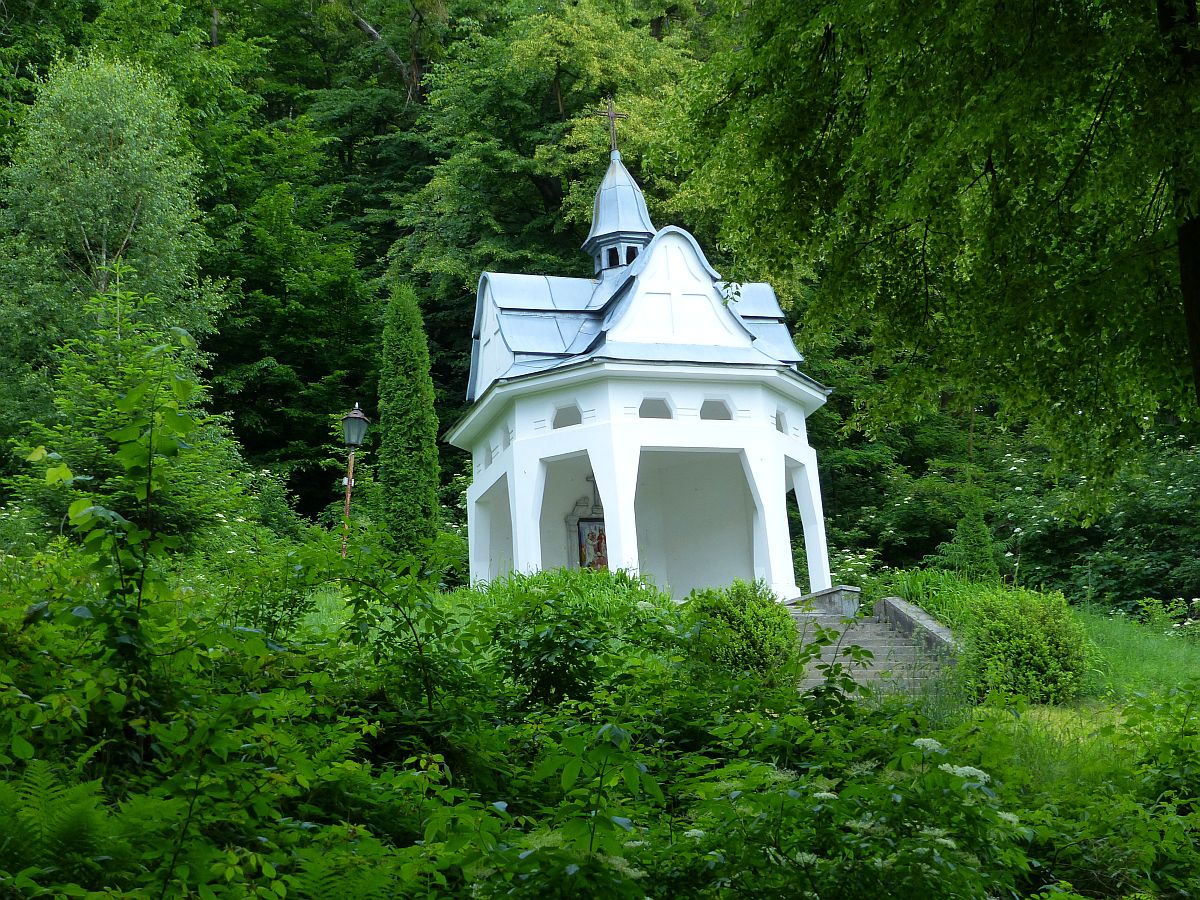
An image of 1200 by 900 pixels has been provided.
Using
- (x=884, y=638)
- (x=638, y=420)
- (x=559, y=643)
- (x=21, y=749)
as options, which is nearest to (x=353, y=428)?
(x=638, y=420)

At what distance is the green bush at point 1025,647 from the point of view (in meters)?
10.2

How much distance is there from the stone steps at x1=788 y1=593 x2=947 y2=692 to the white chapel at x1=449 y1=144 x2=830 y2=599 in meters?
2.04

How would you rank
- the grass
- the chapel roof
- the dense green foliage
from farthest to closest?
the chapel roof → the grass → the dense green foliage

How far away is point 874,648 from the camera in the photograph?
11.9 metres

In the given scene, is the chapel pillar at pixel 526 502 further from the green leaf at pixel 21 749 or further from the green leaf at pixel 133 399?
the green leaf at pixel 21 749

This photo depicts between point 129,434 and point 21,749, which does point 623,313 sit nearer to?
point 129,434

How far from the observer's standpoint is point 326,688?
525 centimetres

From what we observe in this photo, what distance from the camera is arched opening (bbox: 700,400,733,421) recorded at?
54.7ft

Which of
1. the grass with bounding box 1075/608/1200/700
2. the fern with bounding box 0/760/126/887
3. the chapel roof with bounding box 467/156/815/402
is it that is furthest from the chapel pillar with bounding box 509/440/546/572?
the fern with bounding box 0/760/126/887

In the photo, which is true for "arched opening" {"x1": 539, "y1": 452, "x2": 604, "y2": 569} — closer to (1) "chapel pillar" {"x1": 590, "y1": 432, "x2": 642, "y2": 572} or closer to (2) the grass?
(1) "chapel pillar" {"x1": 590, "y1": 432, "x2": 642, "y2": 572}

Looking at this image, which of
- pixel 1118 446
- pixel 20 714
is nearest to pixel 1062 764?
pixel 1118 446

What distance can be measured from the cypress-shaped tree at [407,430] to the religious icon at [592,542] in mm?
2381

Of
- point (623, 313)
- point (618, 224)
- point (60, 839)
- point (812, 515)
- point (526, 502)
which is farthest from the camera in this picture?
point (618, 224)

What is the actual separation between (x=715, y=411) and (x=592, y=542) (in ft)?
9.80
